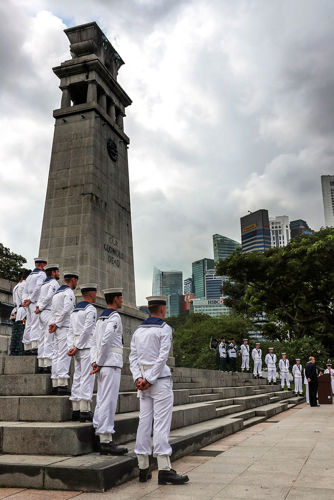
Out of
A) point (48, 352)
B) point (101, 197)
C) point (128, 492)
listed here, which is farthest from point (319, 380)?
point (128, 492)

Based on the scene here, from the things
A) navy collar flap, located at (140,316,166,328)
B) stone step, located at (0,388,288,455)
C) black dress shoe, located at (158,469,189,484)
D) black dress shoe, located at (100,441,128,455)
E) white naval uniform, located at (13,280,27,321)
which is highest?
white naval uniform, located at (13,280,27,321)

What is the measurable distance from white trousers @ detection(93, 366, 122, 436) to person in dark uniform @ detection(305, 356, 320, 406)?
12873 millimetres

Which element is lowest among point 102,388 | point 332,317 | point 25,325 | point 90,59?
point 102,388

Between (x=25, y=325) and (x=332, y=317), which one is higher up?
(x=332, y=317)

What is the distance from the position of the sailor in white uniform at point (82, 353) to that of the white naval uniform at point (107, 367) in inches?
12.6

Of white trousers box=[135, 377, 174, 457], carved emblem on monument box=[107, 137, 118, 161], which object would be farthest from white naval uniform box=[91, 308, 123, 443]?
carved emblem on monument box=[107, 137, 118, 161]

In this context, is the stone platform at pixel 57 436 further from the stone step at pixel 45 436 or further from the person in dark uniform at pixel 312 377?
the person in dark uniform at pixel 312 377

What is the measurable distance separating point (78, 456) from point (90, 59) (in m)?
17.3

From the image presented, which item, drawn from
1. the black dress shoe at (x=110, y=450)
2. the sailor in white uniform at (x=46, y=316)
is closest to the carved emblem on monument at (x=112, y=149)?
the sailor in white uniform at (x=46, y=316)

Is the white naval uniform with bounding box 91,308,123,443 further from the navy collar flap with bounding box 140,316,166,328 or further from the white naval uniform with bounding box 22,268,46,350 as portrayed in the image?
the white naval uniform with bounding box 22,268,46,350

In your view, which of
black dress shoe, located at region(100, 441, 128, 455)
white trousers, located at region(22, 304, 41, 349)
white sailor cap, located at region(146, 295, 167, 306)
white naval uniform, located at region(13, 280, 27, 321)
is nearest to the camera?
black dress shoe, located at region(100, 441, 128, 455)

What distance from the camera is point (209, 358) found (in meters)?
33.9

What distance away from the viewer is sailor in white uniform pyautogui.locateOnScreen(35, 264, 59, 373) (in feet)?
23.3

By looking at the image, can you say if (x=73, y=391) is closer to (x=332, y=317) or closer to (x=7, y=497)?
(x=7, y=497)
